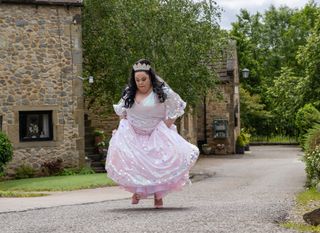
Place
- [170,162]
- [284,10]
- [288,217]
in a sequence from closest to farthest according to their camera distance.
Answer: [288,217] < [170,162] < [284,10]

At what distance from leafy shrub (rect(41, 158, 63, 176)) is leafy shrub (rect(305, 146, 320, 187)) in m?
8.32

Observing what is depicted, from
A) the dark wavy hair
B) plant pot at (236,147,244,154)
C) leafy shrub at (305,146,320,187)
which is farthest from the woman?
plant pot at (236,147,244,154)

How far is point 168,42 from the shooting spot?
21125 mm

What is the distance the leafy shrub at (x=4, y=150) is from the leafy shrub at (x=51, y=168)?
6.93 ft

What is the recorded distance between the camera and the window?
67.8 ft

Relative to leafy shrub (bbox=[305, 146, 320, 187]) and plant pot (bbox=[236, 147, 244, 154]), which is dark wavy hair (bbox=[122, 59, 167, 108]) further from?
plant pot (bbox=[236, 147, 244, 154])

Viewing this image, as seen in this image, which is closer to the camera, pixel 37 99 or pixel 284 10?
pixel 37 99

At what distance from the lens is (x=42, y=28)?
2080cm

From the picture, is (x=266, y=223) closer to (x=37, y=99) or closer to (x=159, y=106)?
(x=159, y=106)

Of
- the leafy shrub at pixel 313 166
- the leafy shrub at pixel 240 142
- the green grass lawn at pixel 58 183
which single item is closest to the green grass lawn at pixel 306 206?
the leafy shrub at pixel 313 166

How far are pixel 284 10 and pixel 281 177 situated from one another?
169ft

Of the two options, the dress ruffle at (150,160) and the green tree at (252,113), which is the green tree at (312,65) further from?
the dress ruffle at (150,160)

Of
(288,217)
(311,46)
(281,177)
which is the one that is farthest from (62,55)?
(311,46)

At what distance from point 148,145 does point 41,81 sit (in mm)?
12135
